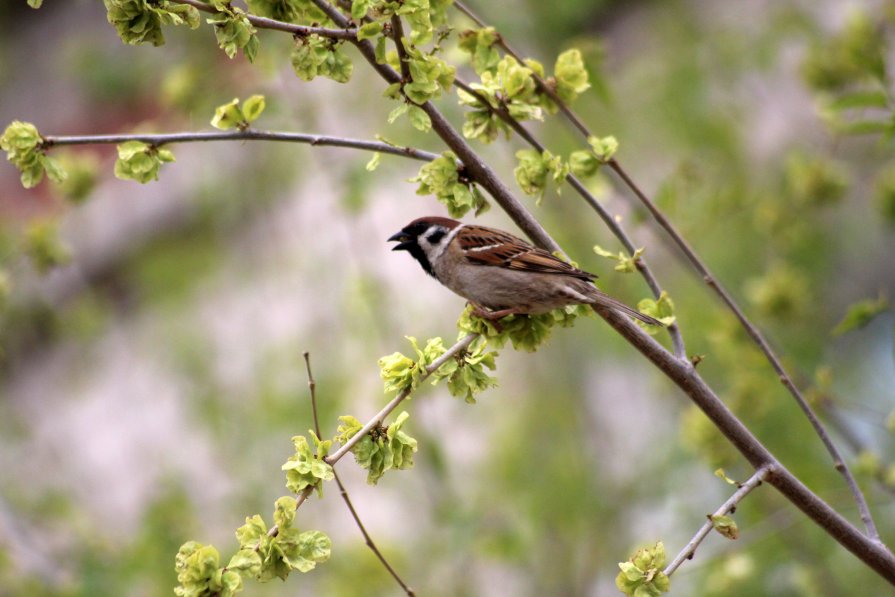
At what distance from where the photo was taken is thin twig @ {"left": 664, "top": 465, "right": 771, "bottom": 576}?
61.7 inches

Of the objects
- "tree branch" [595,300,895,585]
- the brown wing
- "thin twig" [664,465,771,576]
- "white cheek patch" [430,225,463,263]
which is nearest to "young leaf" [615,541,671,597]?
"thin twig" [664,465,771,576]

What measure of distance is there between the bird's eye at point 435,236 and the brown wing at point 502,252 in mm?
58

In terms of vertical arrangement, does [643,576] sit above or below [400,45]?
below

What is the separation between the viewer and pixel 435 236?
9.16 feet

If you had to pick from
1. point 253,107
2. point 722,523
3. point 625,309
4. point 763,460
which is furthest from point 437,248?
point 722,523

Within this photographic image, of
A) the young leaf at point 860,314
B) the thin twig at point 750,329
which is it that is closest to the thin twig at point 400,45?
the thin twig at point 750,329

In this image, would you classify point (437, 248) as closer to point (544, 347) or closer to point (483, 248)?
point (483, 248)

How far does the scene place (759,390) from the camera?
333 centimetres

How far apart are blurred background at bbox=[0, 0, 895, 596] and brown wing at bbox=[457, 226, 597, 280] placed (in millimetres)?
376

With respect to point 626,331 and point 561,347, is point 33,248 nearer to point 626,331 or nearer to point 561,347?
point 626,331

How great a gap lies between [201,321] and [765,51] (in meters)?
3.93

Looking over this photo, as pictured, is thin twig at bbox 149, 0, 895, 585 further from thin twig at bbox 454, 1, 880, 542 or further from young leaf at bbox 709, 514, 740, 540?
young leaf at bbox 709, 514, 740, 540

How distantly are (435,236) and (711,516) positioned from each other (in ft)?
4.50

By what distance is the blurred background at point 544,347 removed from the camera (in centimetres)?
348
